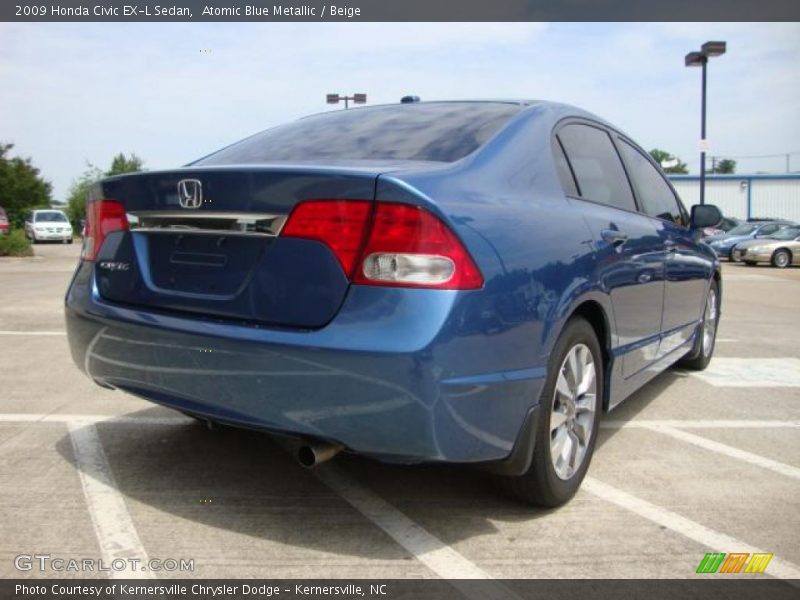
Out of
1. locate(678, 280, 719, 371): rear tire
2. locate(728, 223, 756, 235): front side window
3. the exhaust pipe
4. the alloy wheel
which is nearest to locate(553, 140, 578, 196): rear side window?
the alloy wheel

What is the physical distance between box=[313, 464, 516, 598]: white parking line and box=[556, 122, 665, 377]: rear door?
131 centimetres

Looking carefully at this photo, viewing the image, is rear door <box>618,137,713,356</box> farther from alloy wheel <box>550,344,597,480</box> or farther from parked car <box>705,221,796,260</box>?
parked car <box>705,221,796,260</box>

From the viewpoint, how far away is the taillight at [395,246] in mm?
2320

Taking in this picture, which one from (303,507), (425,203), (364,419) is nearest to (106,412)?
(303,507)

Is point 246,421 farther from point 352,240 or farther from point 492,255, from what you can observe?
point 492,255

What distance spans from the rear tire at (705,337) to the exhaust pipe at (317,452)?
12.0ft

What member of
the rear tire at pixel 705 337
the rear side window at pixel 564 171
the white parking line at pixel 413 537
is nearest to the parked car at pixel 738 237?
the rear tire at pixel 705 337

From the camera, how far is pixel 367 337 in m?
2.29

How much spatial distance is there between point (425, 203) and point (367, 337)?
467 mm

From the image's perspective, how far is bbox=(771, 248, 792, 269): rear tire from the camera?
21469 millimetres

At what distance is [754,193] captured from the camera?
48125 millimetres

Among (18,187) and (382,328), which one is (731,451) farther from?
(18,187)

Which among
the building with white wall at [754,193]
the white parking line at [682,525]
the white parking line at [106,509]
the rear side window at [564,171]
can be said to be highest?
the building with white wall at [754,193]

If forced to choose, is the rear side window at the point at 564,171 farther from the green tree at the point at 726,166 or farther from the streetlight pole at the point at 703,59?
the green tree at the point at 726,166
